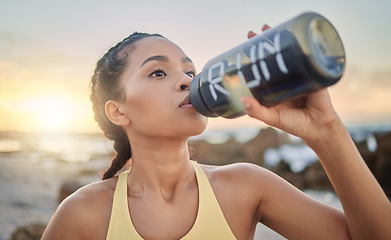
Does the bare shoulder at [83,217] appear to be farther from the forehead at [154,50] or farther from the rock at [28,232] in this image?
the rock at [28,232]

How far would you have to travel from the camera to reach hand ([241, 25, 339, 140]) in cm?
95

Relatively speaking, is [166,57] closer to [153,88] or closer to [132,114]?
[153,88]

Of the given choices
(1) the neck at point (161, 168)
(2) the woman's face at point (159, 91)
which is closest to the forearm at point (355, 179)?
(2) the woman's face at point (159, 91)

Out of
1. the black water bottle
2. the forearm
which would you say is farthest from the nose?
the forearm

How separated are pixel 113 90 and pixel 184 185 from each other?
23.9 inches

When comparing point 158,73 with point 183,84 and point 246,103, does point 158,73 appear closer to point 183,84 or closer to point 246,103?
point 183,84

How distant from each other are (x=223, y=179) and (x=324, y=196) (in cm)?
414

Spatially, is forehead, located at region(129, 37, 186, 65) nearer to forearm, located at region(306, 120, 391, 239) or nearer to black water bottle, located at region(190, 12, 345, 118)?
black water bottle, located at region(190, 12, 345, 118)

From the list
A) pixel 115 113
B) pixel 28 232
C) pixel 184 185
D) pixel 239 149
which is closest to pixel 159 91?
pixel 115 113

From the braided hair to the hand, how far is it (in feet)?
2.65

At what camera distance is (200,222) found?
1.24 meters

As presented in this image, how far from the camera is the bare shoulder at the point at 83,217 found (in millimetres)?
1197

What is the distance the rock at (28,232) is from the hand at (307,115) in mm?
3088

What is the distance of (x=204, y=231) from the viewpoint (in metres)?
1.22
